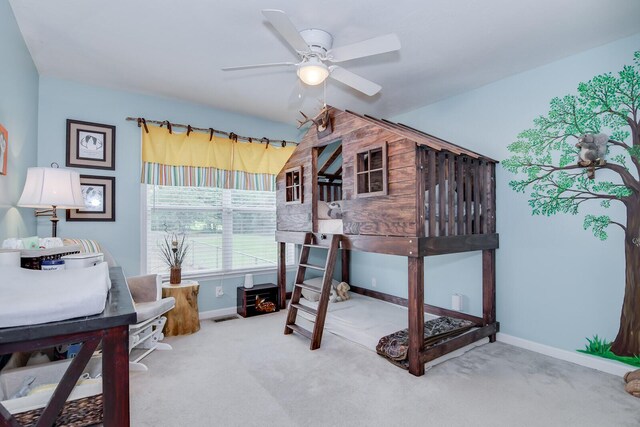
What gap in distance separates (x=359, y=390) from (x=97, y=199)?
3021mm

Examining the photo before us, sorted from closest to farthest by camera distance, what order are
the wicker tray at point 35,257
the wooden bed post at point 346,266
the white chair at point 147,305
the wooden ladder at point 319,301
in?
the wicker tray at point 35,257 → the white chair at point 147,305 → the wooden ladder at point 319,301 → the wooden bed post at point 346,266

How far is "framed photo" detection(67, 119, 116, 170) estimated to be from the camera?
3.25 m

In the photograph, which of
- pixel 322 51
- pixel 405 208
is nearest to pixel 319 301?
pixel 405 208

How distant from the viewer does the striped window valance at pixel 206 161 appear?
3.66 meters

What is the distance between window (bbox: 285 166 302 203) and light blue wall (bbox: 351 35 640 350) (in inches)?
66.3

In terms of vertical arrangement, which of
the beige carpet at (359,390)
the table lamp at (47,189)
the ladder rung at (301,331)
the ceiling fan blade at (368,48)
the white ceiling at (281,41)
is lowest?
the beige carpet at (359,390)

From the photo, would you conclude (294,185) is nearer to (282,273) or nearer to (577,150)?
(282,273)

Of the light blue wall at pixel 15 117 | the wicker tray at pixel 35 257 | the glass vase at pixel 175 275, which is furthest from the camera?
the glass vase at pixel 175 275

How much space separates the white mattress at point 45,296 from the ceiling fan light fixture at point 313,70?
5.81 feet

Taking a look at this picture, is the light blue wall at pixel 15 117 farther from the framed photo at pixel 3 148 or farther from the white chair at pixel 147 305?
the white chair at pixel 147 305

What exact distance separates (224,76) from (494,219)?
2896mm

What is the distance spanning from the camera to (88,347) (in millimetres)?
896

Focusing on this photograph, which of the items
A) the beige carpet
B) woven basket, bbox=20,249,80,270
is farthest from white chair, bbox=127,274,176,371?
woven basket, bbox=20,249,80,270

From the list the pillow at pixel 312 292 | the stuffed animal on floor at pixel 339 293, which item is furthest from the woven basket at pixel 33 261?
the stuffed animal on floor at pixel 339 293
